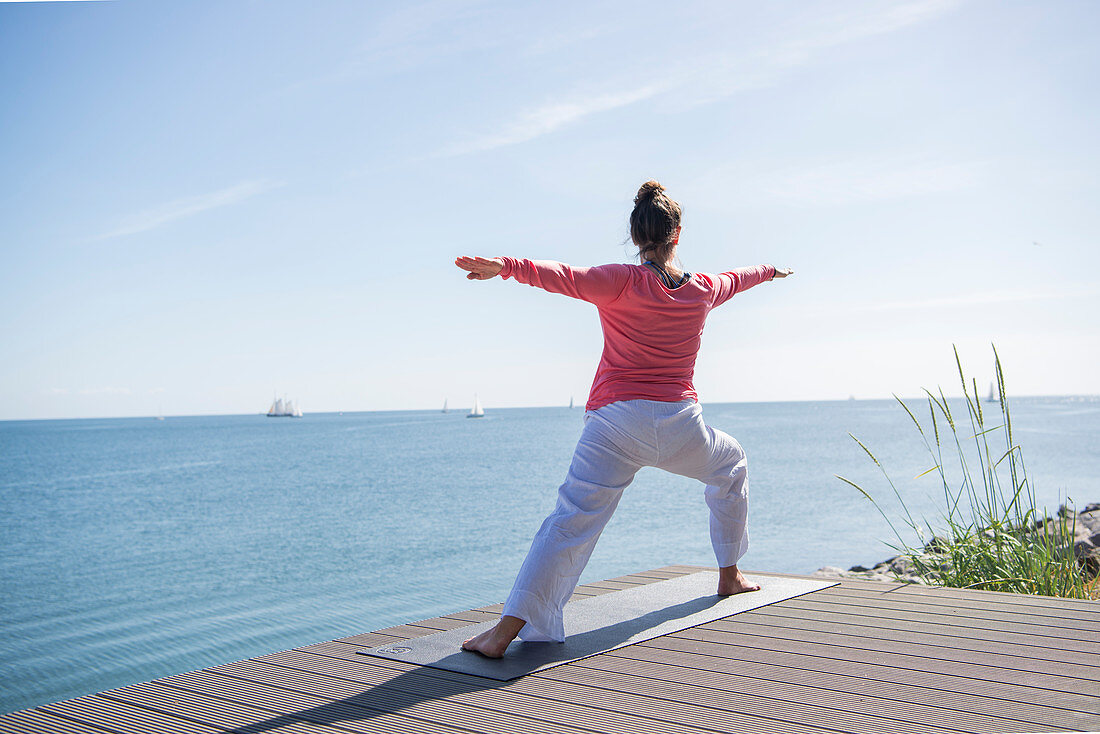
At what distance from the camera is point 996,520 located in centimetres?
399

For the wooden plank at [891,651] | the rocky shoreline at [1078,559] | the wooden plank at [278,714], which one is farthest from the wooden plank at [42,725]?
the rocky shoreline at [1078,559]

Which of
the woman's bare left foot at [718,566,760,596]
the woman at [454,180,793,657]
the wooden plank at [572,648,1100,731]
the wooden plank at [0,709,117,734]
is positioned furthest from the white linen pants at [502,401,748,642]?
the wooden plank at [0,709,117,734]

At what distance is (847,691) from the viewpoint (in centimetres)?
219

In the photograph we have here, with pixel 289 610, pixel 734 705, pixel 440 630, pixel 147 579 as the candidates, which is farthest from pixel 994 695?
pixel 147 579

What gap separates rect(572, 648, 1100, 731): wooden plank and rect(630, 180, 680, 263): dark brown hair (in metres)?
1.37

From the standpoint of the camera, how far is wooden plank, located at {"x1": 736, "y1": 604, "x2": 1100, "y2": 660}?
2574mm

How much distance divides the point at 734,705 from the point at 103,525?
22921mm

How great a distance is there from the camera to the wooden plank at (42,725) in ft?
6.59

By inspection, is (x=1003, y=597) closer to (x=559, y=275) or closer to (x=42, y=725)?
(x=559, y=275)

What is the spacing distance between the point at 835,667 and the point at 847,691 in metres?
0.25

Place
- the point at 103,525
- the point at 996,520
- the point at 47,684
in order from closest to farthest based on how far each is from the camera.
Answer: the point at 996,520 < the point at 47,684 < the point at 103,525

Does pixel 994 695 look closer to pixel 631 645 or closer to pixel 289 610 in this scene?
pixel 631 645

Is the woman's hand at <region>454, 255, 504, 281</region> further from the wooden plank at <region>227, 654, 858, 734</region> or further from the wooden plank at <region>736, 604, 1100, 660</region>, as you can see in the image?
the wooden plank at <region>736, 604, 1100, 660</region>

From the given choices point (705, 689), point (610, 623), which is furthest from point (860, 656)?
point (610, 623)
